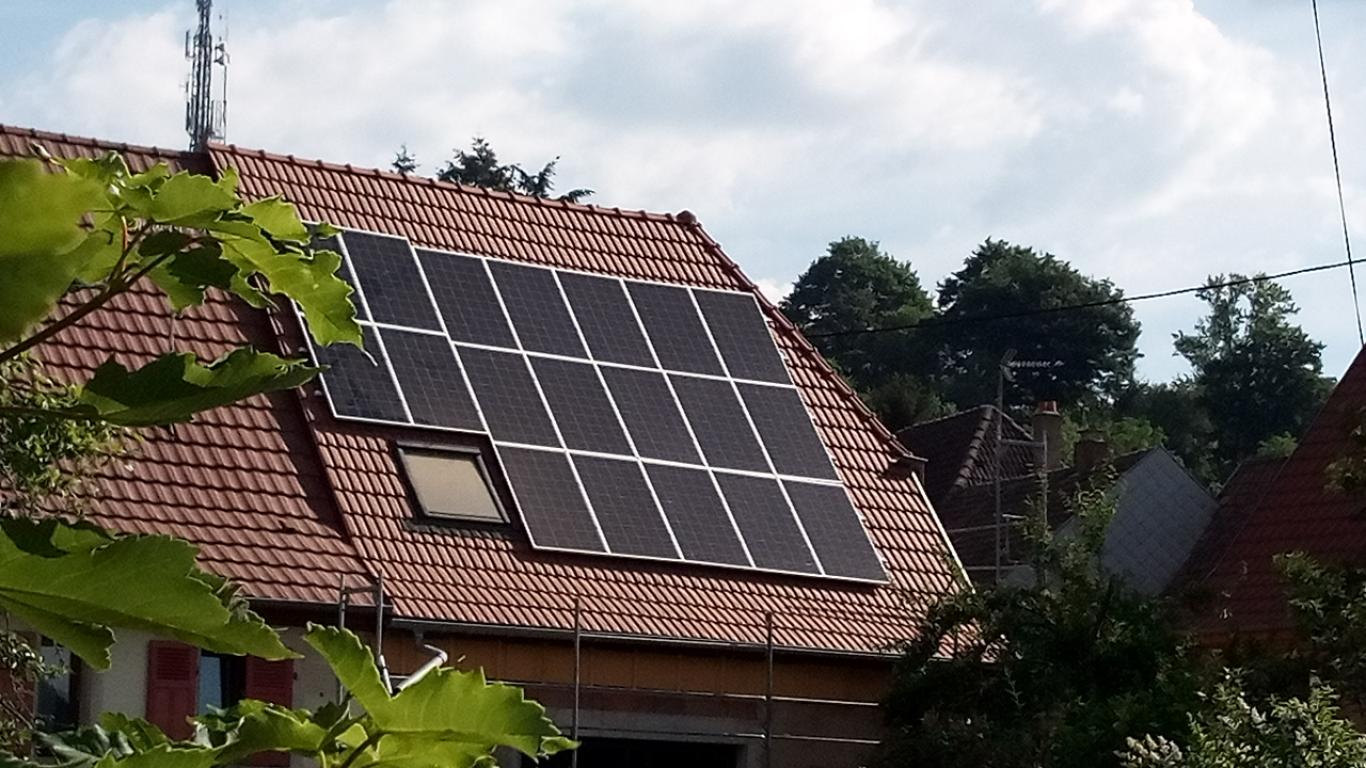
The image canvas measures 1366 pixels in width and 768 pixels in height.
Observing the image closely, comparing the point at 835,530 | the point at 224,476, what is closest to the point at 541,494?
the point at 224,476

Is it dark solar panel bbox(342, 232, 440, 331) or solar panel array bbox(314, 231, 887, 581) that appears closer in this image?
solar panel array bbox(314, 231, 887, 581)

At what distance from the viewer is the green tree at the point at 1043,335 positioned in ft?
294

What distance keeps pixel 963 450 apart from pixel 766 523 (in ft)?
94.4

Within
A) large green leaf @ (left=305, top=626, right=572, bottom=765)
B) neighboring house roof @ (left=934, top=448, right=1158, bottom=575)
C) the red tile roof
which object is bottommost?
large green leaf @ (left=305, top=626, right=572, bottom=765)

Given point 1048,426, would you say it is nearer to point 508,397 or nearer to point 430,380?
point 508,397

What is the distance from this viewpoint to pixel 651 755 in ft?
61.2

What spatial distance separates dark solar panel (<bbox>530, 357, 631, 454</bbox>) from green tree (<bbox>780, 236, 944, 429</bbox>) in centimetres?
6258

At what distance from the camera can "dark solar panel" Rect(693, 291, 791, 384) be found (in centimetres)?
2159

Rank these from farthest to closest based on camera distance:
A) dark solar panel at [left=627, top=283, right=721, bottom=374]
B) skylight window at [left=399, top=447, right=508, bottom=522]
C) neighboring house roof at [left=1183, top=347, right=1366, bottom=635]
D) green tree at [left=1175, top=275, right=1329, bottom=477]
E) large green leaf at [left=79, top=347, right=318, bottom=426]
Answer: green tree at [left=1175, top=275, right=1329, bottom=477] → neighboring house roof at [left=1183, top=347, right=1366, bottom=635] → dark solar panel at [left=627, top=283, right=721, bottom=374] → skylight window at [left=399, top=447, right=508, bottom=522] → large green leaf at [left=79, top=347, right=318, bottom=426]

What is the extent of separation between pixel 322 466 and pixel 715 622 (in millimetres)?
3313

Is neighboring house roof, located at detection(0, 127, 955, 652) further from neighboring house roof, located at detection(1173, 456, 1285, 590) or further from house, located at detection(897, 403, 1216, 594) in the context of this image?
neighboring house roof, located at detection(1173, 456, 1285, 590)

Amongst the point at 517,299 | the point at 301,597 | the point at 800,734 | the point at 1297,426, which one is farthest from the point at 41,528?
the point at 1297,426

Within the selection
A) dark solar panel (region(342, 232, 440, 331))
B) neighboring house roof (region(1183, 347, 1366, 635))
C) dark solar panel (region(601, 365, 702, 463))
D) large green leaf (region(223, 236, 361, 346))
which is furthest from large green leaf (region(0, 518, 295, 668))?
neighboring house roof (region(1183, 347, 1366, 635))

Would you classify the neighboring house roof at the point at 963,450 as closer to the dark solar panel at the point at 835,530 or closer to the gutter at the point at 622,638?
the dark solar panel at the point at 835,530
